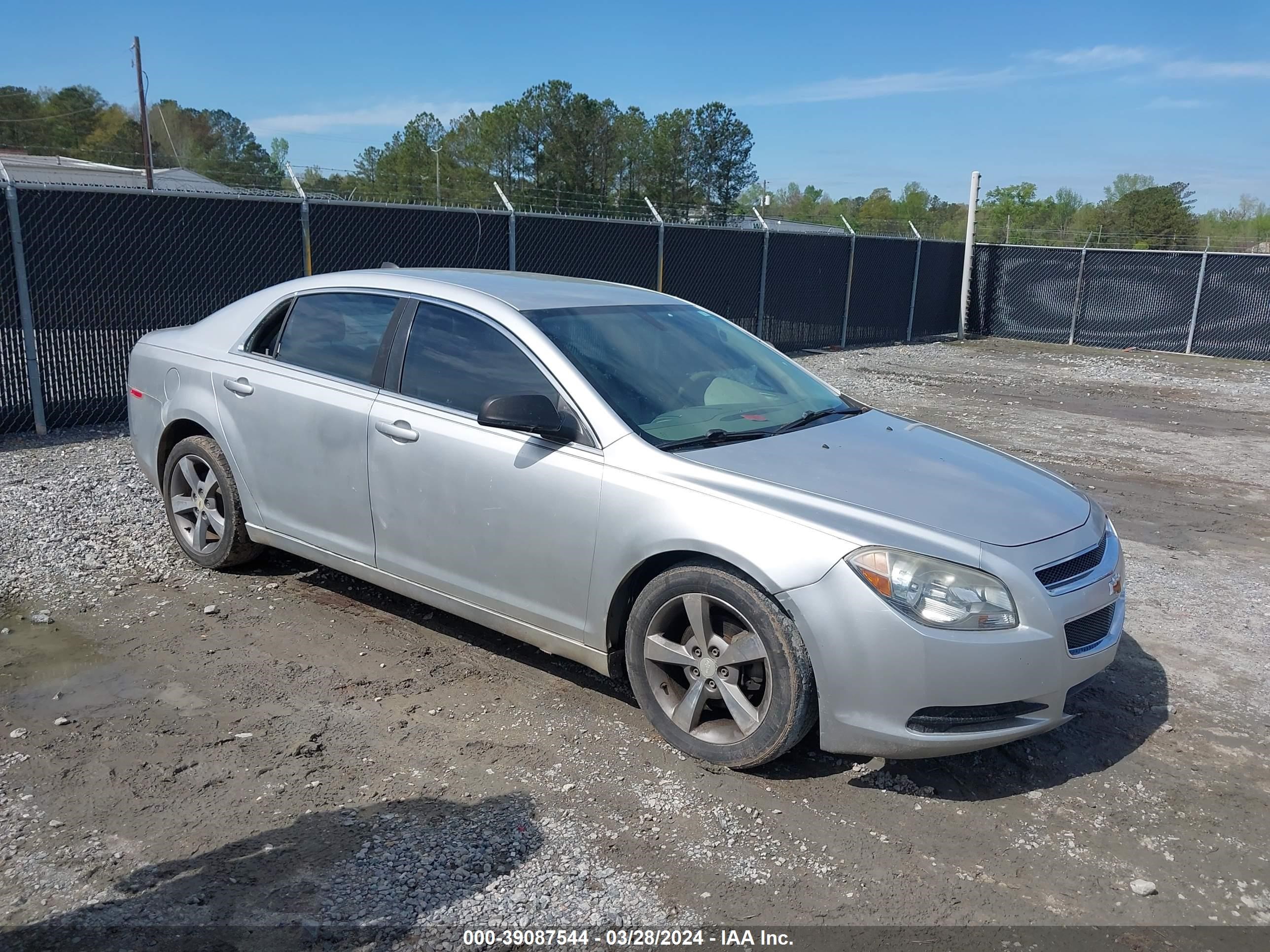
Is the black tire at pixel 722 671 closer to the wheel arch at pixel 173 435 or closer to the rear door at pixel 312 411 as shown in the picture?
the rear door at pixel 312 411

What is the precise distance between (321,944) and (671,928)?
0.95 m

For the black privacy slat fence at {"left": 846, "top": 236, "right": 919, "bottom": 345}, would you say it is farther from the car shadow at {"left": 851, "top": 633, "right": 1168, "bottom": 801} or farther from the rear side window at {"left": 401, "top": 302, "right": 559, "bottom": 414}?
the rear side window at {"left": 401, "top": 302, "right": 559, "bottom": 414}

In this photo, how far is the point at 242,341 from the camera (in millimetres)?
5203

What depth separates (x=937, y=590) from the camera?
10.6 ft

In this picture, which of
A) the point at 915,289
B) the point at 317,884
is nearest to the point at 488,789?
the point at 317,884

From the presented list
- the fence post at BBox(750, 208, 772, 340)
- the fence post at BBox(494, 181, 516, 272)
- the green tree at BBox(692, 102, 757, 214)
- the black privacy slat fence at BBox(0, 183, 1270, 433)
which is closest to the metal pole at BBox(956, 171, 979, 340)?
the black privacy slat fence at BBox(0, 183, 1270, 433)

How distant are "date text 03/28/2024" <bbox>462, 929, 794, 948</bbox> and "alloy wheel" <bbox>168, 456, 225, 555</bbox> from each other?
10.8 feet

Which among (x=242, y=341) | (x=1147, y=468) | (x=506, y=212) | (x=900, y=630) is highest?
(x=506, y=212)

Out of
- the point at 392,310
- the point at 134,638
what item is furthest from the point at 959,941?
the point at 134,638

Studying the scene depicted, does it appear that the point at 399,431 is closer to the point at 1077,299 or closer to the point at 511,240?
the point at 511,240

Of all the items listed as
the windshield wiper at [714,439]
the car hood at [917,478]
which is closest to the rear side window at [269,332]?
the windshield wiper at [714,439]

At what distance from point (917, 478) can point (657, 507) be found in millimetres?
1032

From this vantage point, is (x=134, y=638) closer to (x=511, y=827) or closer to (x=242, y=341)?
(x=242, y=341)

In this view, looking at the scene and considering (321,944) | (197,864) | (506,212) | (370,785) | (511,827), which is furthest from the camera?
(506,212)
